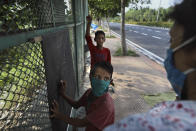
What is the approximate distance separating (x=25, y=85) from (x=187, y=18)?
51.1 inches

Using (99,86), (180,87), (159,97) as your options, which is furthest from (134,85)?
(180,87)

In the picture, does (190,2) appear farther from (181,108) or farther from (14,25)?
(14,25)

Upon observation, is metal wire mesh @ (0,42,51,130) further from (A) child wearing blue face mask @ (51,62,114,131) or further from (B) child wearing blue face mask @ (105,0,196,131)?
(B) child wearing blue face mask @ (105,0,196,131)

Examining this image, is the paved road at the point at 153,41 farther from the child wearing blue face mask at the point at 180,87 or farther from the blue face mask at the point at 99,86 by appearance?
the child wearing blue face mask at the point at 180,87

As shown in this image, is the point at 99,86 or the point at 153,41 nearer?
the point at 99,86

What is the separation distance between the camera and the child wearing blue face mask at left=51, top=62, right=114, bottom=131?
1324 mm

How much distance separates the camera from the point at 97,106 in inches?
55.2

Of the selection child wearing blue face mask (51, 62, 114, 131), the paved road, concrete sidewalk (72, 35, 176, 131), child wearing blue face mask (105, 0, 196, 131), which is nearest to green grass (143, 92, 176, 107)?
concrete sidewalk (72, 35, 176, 131)

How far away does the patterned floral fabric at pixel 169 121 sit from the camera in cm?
58

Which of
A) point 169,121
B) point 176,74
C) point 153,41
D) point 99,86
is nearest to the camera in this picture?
point 169,121

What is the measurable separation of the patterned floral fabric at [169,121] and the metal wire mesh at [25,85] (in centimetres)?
63

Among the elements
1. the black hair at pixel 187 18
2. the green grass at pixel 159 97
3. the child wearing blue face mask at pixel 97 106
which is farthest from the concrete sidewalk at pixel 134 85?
the black hair at pixel 187 18

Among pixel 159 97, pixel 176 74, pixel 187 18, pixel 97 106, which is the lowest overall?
pixel 159 97

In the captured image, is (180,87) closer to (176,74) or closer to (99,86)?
(176,74)
